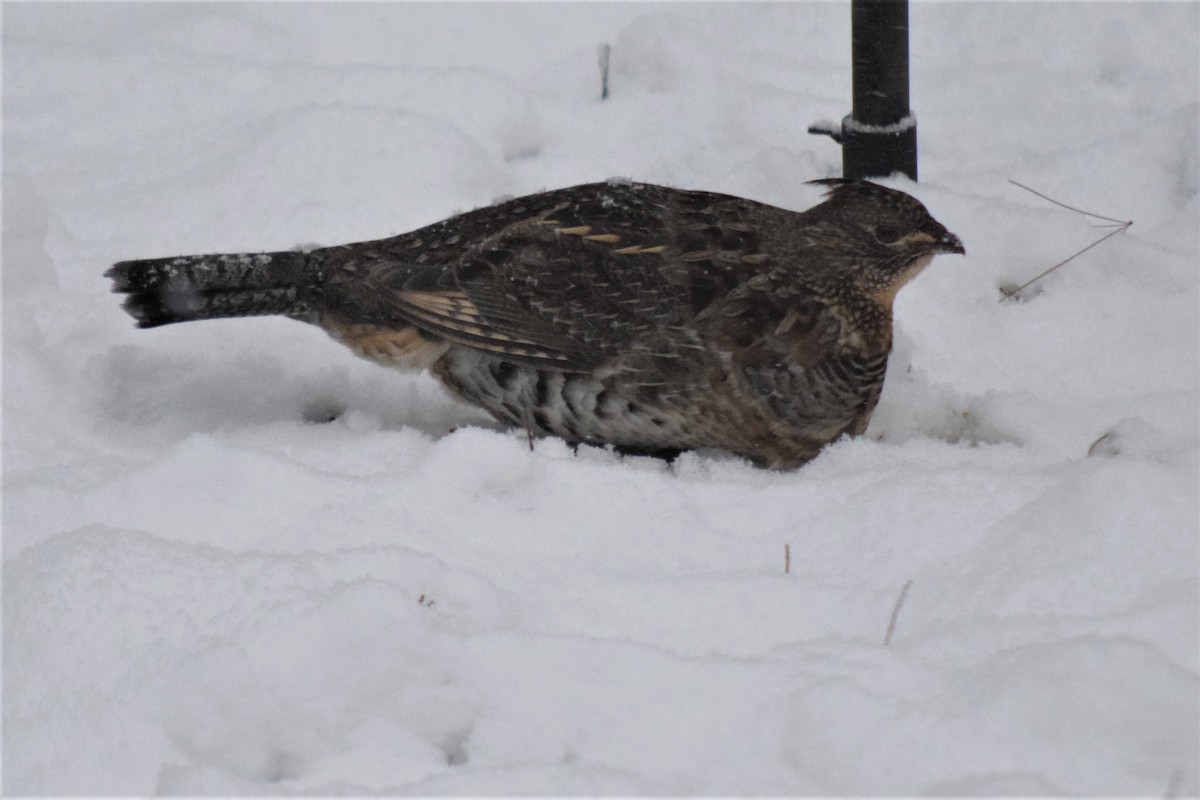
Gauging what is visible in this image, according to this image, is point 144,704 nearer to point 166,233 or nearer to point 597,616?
point 597,616

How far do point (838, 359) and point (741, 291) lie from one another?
315 millimetres

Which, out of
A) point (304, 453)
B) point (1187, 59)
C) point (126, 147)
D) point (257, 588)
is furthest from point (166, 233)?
point (1187, 59)

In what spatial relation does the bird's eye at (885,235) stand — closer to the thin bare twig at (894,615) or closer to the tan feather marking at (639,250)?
the tan feather marking at (639,250)

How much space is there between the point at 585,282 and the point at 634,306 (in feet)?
0.49

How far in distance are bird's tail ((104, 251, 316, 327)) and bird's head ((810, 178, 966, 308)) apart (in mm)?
1499

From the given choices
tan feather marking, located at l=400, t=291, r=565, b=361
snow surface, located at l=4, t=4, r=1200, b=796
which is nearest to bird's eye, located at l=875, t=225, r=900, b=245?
snow surface, located at l=4, t=4, r=1200, b=796

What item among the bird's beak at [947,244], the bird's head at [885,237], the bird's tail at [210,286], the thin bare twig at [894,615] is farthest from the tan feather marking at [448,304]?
the thin bare twig at [894,615]

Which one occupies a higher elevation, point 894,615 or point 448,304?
point 448,304

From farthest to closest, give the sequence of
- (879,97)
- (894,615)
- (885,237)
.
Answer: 1. (879,97)
2. (885,237)
3. (894,615)

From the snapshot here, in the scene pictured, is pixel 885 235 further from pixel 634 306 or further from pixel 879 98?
pixel 879 98

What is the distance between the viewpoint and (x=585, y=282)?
327cm

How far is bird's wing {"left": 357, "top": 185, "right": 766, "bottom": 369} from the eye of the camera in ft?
10.6

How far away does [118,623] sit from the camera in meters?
2.32

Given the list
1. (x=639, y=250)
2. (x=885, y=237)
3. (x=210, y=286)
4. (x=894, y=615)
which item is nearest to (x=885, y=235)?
(x=885, y=237)
